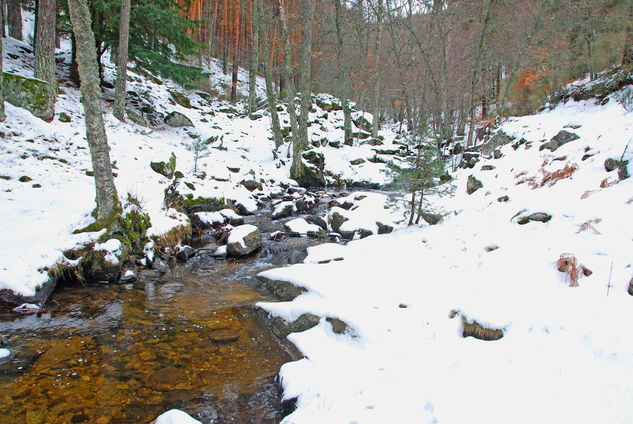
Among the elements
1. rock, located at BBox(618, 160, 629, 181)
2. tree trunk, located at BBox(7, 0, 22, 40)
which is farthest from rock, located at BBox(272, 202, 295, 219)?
tree trunk, located at BBox(7, 0, 22, 40)

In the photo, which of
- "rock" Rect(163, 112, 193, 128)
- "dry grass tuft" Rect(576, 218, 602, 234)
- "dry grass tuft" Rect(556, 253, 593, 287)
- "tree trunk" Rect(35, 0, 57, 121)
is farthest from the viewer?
"rock" Rect(163, 112, 193, 128)

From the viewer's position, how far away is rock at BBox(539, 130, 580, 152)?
805cm

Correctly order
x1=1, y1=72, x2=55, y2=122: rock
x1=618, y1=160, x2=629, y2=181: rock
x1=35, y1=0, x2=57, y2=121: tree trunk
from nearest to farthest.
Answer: x1=618, y1=160, x2=629, y2=181: rock, x1=1, y1=72, x2=55, y2=122: rock, x1=35, y1=0, x2=57, y2=121: tree trunk

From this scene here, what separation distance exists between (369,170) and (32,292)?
14.9 m

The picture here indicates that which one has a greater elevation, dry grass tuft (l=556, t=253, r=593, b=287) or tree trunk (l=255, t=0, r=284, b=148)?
tree trunk (l=255, t=0, r=284, b=148)

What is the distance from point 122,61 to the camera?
40.5 ft

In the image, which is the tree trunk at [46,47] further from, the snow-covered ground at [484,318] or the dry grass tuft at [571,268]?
the dry grass tuft at [571,268]

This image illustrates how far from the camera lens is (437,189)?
6613 mm

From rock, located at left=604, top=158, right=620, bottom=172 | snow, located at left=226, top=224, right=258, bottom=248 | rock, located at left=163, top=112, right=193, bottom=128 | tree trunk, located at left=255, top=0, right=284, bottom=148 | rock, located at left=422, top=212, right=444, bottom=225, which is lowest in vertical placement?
snow, located at left=226, top=224, right=258, bottom=248

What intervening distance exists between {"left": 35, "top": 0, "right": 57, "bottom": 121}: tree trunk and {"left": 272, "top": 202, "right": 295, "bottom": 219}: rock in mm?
7780

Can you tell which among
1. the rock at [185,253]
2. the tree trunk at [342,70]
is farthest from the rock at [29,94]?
the tree trunk at [342,70]

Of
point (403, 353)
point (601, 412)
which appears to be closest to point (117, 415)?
point (403, 353)

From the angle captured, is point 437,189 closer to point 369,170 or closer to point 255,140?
point 369,170

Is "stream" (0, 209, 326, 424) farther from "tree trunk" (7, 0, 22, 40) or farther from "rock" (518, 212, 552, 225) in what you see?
"tree trunk" (7, 0, 22, 40)
